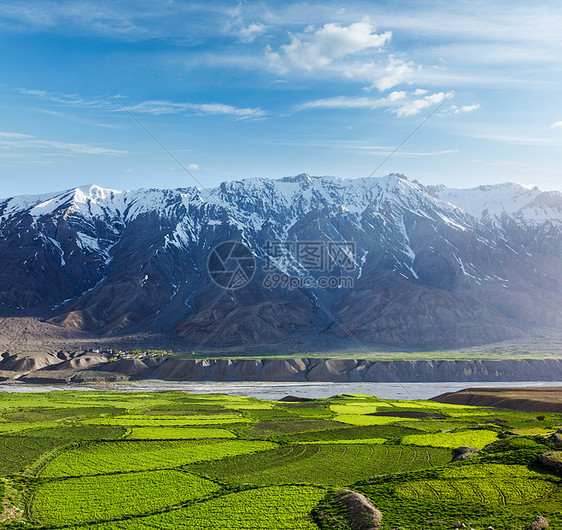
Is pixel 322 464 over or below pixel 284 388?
over

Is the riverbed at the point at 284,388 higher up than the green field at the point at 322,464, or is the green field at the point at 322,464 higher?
the green field at the point at 322,464

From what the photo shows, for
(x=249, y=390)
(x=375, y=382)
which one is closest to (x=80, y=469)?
(x=249, y=390)

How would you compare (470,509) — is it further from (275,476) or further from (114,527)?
(114,527)

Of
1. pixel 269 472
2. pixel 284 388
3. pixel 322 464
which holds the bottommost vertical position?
pixel 284 388

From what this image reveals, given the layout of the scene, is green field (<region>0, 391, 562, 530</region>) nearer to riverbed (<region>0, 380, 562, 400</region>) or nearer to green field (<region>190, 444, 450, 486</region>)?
green field (<region>190, 444, 450, 486</region>)

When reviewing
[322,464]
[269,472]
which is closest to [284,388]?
[322,464]

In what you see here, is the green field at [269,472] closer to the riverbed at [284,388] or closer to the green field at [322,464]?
the green field at [322,464]

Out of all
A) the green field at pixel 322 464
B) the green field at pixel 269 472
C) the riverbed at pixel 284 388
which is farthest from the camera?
the riverbed at pixel 284 388

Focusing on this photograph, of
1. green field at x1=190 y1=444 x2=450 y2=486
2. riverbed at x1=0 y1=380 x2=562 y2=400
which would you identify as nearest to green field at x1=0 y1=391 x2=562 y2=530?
green field at x1=190 y1=444 x2=450 y2=486

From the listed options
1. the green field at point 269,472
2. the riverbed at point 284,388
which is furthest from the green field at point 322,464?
the riverbed at point 284,388

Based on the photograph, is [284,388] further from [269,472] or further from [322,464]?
[269,472]
